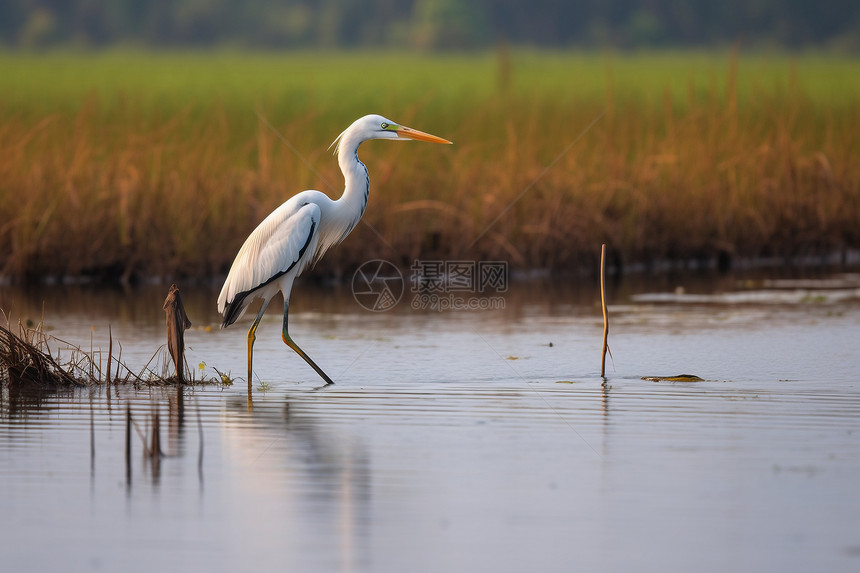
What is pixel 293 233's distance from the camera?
8.36 m

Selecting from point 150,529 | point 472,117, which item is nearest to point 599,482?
point 150,529

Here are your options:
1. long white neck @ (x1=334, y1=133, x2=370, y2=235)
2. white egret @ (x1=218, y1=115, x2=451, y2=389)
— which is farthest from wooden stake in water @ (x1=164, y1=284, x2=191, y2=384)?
long white neck @ (x1=334, y1=133, x2=370, y2=235)
